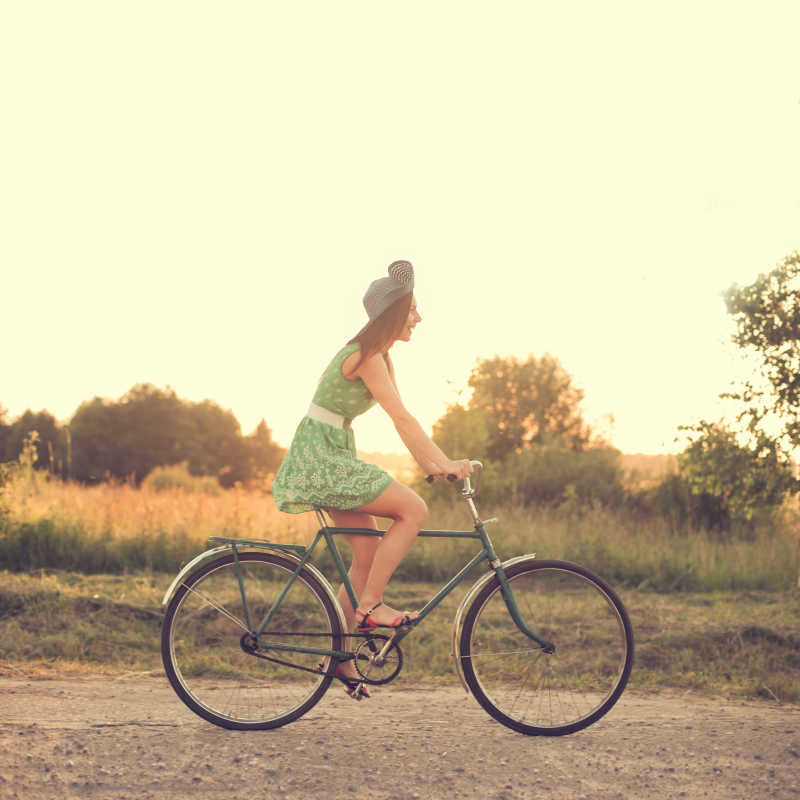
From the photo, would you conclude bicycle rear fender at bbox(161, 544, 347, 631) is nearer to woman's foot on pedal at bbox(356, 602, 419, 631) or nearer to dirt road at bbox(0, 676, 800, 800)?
woman's foot on pedal at bbox(356, 602, 419, 631)

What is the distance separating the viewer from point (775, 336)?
10.8 metres

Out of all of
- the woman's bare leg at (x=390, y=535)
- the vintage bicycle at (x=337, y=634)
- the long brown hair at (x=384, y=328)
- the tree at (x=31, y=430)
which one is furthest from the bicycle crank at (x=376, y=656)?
the tree at (x=31, y=430)

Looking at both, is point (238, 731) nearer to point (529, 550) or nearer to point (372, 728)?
point (372, 728)

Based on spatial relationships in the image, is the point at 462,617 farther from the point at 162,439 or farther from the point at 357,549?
the point at 162,439

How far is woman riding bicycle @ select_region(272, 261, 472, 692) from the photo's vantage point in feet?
14.0

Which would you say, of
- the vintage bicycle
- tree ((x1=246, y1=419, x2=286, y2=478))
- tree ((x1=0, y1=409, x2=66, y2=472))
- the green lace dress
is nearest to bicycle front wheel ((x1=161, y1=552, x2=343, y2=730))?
the vintage bicycle

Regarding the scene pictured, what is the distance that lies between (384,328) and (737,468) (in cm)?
814

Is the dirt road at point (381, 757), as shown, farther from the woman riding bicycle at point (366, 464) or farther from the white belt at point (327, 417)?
the white belt at point (327, 417)

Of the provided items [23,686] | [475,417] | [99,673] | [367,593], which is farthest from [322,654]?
[475,417]

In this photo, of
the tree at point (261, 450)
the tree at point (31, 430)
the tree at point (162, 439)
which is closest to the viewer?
the tree at point (31, 430)

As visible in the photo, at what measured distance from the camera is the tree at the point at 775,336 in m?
10.7

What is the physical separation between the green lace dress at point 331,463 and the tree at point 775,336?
7888mm

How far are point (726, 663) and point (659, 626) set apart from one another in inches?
35.1

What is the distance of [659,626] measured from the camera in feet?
27.2
